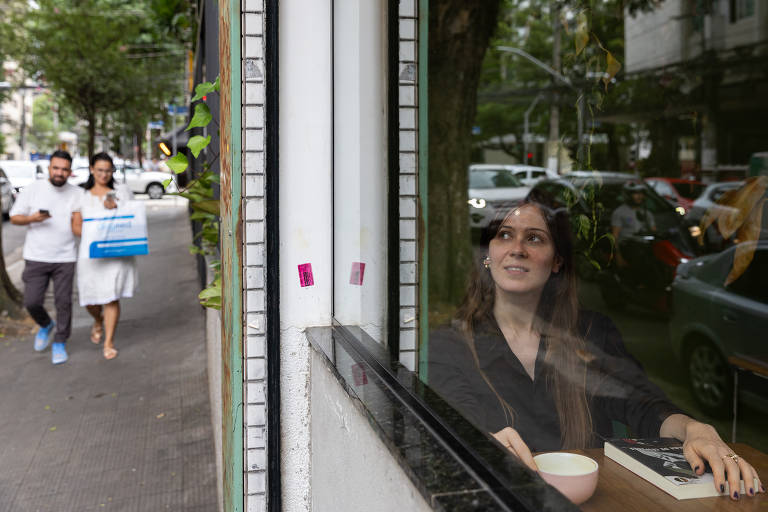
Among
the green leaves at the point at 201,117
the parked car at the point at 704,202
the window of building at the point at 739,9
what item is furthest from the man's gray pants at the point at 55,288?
the window of building at the point at 739,9

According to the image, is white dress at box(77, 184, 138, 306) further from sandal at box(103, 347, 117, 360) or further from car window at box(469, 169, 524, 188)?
car window at box(469, 169, 524, 188)

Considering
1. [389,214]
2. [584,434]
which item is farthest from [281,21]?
[584,434]

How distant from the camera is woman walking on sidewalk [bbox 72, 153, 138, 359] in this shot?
757 centimetres

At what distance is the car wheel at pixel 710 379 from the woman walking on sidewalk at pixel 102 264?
16.1ft

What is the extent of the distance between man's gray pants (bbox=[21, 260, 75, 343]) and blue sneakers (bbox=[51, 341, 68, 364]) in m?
0.04

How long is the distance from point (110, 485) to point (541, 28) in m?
32.3

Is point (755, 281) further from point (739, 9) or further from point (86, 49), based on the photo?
point (86, 49)

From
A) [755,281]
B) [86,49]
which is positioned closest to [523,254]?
[755,281]

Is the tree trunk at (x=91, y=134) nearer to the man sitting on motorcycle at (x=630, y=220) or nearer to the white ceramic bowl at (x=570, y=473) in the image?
the man sitting on motorcycle at (x=630, y=220)

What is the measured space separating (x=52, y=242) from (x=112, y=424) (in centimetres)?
240

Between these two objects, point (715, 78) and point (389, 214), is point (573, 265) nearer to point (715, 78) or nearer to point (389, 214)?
point (389, 214)

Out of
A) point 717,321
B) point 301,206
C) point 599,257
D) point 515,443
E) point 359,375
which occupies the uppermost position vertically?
point 301,206

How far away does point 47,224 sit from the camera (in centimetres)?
759

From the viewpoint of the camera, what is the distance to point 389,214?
276 centimetres
